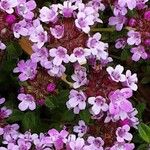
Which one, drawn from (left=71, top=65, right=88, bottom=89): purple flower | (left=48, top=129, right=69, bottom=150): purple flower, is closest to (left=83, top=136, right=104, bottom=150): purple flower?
(left=48, top=129, right=69, bottom=150): purple flower

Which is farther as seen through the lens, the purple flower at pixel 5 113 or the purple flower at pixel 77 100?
the purple flower at pixel 5 113

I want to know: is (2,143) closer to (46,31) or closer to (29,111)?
(29,111)

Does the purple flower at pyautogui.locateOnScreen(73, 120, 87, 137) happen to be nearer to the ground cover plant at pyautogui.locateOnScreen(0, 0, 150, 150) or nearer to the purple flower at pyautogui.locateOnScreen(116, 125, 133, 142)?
the ground cover plant at pyautogui.locateOnScreen(0, 0, 150, 150)

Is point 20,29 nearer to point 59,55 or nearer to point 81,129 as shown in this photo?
point 59,55

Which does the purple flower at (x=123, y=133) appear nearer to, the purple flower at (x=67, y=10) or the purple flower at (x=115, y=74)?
the purple flower at (x=115, y=74)

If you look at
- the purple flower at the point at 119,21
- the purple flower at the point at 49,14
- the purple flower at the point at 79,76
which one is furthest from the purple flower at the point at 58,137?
the purple flower at the point at 119,21

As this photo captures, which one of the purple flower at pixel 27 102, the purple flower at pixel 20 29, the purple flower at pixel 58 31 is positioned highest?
the purple flower at pixel 58 31

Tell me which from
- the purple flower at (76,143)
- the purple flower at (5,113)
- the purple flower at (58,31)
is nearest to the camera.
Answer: the purple flower at (76,143)
